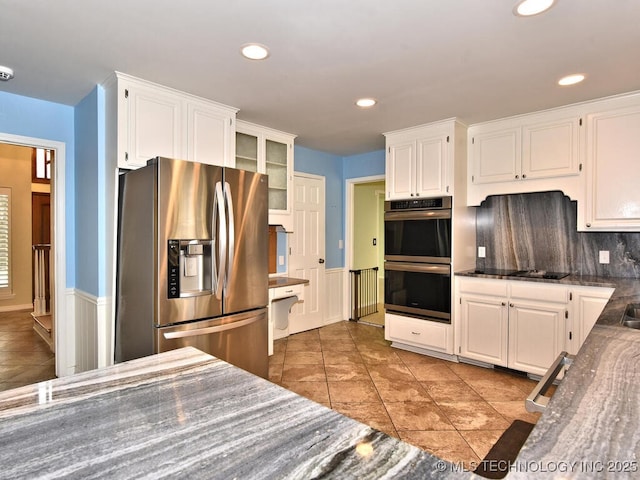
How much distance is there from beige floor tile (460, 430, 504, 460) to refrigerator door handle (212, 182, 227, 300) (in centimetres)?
184

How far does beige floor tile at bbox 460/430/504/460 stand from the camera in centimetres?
217

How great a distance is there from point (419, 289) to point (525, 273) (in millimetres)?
998

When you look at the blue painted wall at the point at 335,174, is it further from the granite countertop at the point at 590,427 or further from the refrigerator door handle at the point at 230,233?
the granite countertop at the point at 590,427

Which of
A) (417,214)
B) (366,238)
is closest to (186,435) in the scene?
(417,214)

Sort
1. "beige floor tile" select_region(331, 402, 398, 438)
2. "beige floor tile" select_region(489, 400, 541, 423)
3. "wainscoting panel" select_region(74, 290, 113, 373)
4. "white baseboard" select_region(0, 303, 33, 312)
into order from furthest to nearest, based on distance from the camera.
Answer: "white baseboard" select_region(0, 303, 33, 312) → "wainscoting panel" select_region(74, 290, 113, 373) → "beige floor tile" select_region(489, 400, 541, 423) → "beige floor tile" select_region(331, 402, 398, 438)

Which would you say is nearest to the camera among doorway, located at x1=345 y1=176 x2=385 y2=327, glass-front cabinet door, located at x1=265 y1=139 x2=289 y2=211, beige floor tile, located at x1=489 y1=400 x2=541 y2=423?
beige floor tile, located at x1=489 y1=400 x2=541 y2=423

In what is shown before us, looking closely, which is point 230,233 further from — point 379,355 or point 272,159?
point 379,355

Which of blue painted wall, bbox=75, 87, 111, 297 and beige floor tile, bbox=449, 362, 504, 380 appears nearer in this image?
blue painted wall, bbox=75, 87, 111, 297

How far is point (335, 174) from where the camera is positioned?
207 inches

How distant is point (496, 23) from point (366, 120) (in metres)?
1.73

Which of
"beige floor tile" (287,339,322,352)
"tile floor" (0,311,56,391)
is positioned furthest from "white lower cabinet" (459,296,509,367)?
"tile floor" (0,311,56,391)

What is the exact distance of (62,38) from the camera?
2098 millimetres

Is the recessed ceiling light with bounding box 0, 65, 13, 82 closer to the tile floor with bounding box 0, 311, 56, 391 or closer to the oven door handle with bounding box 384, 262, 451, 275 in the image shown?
the tile floor with bounding box 0, 311, 56, 391

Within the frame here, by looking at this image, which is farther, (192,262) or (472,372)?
(472,372)
